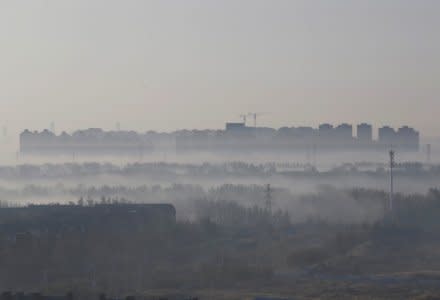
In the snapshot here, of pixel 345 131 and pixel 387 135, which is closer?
pixel 345 131

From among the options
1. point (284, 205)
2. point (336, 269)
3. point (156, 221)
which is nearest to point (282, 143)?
point (284, 205)

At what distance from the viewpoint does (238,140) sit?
87125 mm

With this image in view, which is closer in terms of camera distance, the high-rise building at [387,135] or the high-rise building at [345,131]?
the high-rise building at [345,131]

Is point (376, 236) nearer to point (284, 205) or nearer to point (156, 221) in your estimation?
point (156, 221)

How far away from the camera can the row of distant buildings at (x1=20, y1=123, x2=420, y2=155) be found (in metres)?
80.1

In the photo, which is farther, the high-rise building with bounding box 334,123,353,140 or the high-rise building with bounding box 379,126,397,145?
the high-rise building with bounding box 379,126,397,145

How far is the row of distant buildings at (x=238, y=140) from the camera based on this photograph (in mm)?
80125

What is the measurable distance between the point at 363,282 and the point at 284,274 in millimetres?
2999

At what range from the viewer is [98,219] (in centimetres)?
3089

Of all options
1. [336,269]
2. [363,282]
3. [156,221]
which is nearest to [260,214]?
[156,221]

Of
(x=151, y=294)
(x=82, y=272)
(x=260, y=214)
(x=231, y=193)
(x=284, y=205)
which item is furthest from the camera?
(x=231, y=193)

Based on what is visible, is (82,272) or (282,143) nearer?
(82,272)

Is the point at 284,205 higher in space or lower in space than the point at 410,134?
lower

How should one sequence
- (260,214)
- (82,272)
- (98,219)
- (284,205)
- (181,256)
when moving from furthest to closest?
(284,205)
(260,214)
(98,219)
(181,256)
(82,272)
